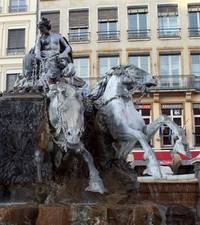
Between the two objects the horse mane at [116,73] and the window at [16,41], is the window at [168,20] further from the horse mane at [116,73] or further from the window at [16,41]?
the horse mane at [116,73]

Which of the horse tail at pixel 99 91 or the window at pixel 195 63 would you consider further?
the window at pixel 195 63

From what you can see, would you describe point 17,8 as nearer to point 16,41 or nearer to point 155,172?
point 16,41

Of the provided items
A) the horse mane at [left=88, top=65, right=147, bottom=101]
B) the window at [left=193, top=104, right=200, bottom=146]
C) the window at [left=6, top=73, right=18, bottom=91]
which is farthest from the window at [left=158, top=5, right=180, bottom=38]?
the horse mane at [left=88, top=65, right=147, bottom=101]

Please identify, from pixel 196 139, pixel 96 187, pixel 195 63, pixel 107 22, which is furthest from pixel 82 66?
pixel 96 187

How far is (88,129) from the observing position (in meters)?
8.18

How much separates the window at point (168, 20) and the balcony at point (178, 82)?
305 centimetres

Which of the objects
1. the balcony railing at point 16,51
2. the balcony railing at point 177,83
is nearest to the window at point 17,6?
the balcony railing at point 16,51

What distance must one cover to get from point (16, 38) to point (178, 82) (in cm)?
1069

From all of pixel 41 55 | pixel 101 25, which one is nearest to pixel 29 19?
pixel 101 25

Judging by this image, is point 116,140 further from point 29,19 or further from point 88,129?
point 29,19

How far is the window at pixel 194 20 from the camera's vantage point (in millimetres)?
28453

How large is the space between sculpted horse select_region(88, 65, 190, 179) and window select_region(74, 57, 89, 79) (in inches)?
772

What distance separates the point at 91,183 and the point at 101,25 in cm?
2320

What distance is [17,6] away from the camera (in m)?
30.7
